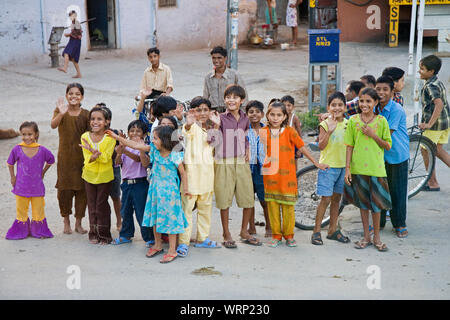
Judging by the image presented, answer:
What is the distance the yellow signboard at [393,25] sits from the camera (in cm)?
1533

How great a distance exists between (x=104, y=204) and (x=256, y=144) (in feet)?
4.80

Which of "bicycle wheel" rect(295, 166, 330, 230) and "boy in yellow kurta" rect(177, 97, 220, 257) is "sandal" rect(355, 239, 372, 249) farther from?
"boy in yellow kurta" rect(177, 97, 220, 257)

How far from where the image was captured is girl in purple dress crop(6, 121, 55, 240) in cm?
573

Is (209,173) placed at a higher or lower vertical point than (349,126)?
lower

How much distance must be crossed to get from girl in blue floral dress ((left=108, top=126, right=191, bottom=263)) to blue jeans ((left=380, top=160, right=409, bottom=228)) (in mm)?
2003

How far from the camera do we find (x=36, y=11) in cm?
1496

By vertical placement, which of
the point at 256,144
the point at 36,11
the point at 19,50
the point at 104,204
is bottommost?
the point at 104,204

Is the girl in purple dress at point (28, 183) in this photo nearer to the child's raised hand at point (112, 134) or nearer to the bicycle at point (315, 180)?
the child's raised hand at point (112, 134)

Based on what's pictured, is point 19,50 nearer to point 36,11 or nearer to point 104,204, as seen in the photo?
point 36,11

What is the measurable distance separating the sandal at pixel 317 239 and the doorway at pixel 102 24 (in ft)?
40.2

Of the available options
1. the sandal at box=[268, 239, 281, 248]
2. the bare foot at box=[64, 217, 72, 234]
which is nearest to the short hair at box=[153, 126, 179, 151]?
the sandal at box=[268, 239, 281, 248]

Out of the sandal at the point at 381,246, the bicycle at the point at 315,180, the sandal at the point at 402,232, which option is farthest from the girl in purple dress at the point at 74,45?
the sandal at the point at 381,246

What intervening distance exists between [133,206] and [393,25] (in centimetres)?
1165
